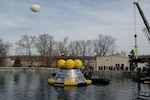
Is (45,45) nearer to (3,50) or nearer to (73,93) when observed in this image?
(3,50)

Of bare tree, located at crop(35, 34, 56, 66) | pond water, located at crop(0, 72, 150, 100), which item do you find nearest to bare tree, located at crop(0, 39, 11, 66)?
bare tree, located at crop(35, 34, 56, 66)

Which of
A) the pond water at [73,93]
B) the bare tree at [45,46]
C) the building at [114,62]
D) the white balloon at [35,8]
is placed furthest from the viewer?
the bare tree at [45,46]

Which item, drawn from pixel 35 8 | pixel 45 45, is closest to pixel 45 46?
pixel 45 45

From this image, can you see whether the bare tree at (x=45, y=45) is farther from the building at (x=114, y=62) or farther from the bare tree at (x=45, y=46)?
the building at (x=114, y=62)

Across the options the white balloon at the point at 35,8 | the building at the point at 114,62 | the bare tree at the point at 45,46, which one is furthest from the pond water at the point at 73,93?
the bare tree at the point at 45,46

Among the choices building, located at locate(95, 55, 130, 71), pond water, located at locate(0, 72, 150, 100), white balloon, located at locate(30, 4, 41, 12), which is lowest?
pond water, located at locate(0, 72, 150, 100)

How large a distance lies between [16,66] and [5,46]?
2147 centimetres

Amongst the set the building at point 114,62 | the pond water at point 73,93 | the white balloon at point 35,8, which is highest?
the white balloon at point 35,8

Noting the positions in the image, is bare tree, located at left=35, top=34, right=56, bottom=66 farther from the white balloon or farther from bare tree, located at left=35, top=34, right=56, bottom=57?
the white balloon

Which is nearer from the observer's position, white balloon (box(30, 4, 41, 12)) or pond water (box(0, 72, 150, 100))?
pond water (box(0, 72, 150, 100))

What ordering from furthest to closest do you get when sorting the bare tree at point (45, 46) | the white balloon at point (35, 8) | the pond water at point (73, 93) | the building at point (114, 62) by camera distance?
the bare tree at point (45, 46) → the building at point (114, 62) → the white balloon at point (35, 8) → the pond water at point (73, 93)

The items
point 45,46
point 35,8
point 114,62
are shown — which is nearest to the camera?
point 35,8

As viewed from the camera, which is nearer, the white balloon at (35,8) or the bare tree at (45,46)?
the white balloon at (35,8)

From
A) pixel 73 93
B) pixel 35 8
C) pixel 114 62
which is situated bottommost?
pixel 73 93
